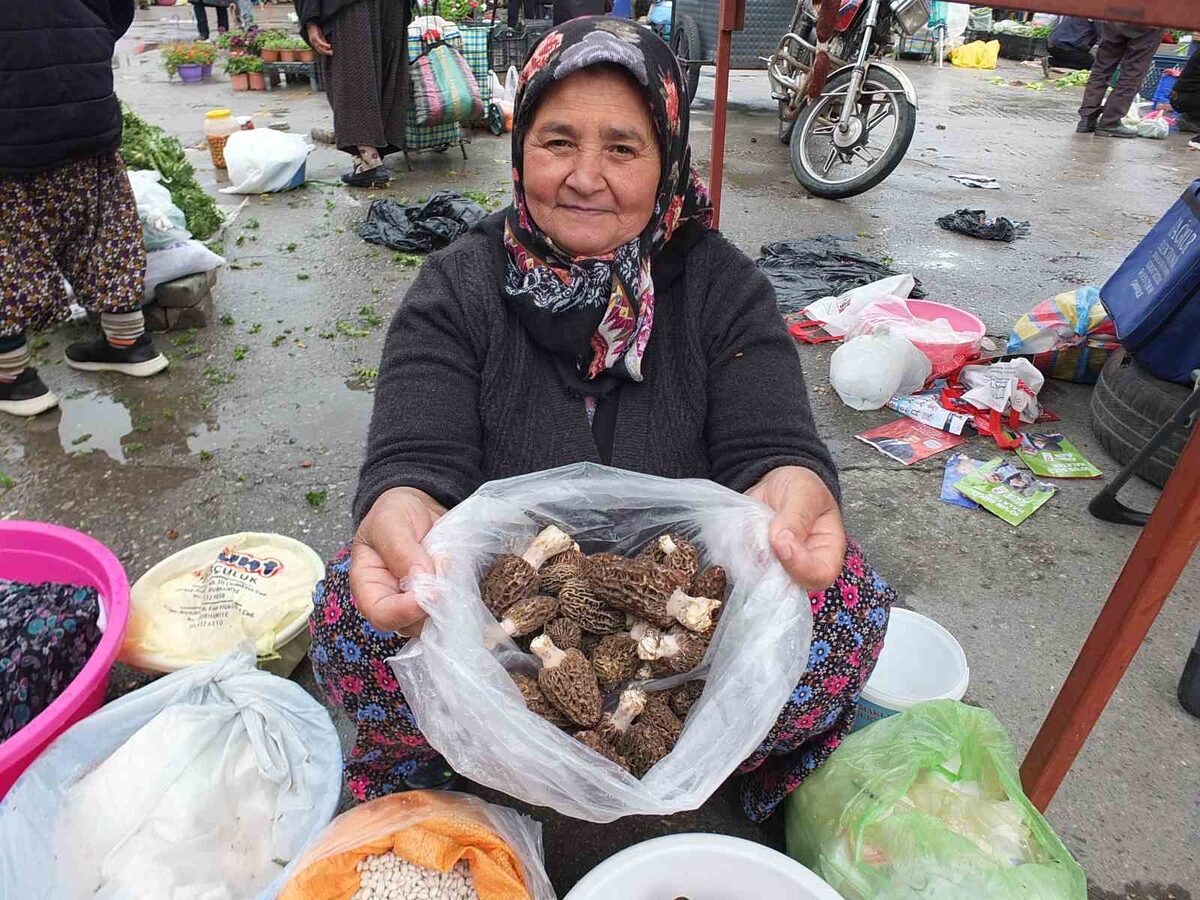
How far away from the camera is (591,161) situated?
1.51 metres

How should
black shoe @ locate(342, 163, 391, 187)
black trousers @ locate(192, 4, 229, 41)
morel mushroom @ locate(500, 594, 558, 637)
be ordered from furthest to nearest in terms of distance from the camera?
black trousers @ locate(192, 4, 229, 41)
black shoe @ locate(342, 163, 391, 187)
morel mushroom @ locate(500, 594, 558, 637)

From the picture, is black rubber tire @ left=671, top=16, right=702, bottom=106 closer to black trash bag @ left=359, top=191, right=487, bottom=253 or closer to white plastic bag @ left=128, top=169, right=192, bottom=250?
black trash bag @ left=359, top=191, right=487, bottom=253

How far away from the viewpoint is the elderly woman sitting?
1.43 metres

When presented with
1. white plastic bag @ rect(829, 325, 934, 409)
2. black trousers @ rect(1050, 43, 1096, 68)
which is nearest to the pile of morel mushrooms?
white plastic bag @ rect(829, 325, 934, 409)

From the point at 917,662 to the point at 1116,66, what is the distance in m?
A: 9.36

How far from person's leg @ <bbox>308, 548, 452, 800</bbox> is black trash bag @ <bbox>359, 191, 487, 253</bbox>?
3601 mm

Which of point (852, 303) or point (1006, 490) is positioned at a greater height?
point (852, 303)

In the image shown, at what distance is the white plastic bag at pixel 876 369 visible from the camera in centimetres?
316

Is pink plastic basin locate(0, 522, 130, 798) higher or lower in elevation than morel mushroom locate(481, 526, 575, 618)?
lower

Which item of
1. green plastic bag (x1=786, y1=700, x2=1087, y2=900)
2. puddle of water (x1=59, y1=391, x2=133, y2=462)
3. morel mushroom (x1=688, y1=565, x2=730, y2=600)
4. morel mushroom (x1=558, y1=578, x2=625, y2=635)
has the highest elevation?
morel mushroom (x1=688, y1=565, x2=730, y2=600)

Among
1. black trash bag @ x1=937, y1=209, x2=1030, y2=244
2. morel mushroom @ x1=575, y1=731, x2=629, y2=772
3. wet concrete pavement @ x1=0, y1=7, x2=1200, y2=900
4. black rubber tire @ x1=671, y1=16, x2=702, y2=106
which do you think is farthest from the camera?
black rubber tire @ x1=671, y1=16, x2=702, y2=106

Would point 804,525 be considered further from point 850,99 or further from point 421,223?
point 850,99

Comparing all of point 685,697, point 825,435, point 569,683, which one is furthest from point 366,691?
point 825,435

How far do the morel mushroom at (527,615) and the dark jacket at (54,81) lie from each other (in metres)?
2.37
